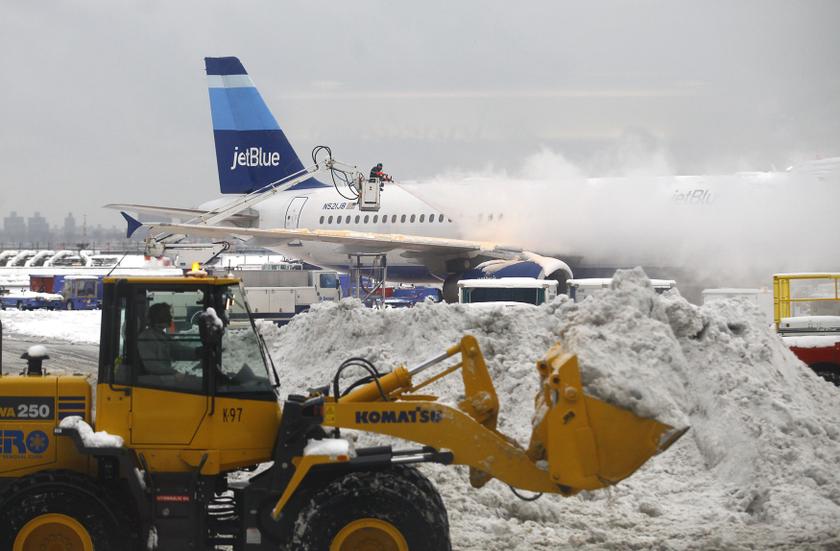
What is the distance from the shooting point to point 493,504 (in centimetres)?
934

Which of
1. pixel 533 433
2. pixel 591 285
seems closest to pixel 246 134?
pixel 591 285

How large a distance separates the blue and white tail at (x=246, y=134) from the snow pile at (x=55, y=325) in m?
7.09

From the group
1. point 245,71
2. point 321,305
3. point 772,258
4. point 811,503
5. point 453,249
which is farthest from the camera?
point 245,71

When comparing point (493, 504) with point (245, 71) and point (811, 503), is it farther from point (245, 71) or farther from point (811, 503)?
point (245, 71)

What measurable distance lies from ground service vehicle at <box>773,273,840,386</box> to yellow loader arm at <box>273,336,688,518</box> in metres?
8.82

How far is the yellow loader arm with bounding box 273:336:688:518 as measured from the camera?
6.63 metres

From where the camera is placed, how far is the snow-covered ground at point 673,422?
7.71m

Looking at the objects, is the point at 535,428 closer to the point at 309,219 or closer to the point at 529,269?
the point at 529,269

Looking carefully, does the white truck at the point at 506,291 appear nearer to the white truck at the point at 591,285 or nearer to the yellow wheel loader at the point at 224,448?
the white truck at the point at 591,285

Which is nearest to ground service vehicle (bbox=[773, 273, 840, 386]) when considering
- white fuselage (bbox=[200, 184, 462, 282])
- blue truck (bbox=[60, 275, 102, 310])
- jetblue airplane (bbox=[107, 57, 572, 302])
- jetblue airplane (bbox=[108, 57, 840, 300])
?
jetblue airplane (bbox=[108, 57, 840, 300])

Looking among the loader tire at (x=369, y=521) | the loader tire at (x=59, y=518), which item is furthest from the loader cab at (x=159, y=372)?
the loader tire at (x=369, y=521)

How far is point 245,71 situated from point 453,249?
1063 centimetres

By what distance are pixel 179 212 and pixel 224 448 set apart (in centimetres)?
2624

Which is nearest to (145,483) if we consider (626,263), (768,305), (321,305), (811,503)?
(811,503)
